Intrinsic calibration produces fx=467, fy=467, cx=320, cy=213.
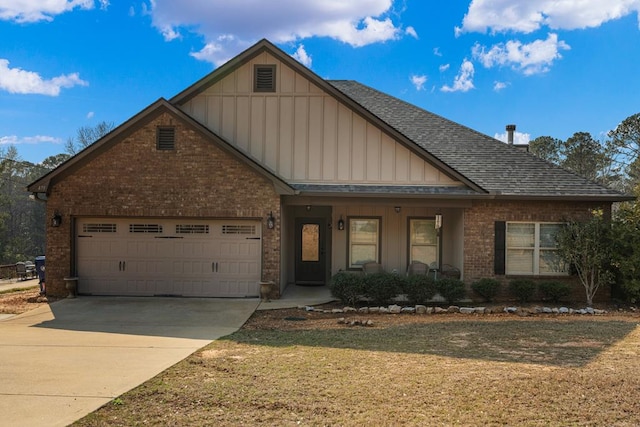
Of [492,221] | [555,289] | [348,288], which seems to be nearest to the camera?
[348,288]

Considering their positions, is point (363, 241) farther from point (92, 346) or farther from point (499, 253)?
point (92, 346)

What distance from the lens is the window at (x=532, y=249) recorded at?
12680mm

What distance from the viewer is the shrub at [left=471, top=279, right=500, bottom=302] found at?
475 inches

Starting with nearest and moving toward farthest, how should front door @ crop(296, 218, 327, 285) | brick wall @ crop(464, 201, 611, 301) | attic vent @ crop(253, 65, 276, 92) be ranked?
brick wall @ crop(464, 201, 611, 301) < attic vent @ crop(253, 65, 276, 92) < front door @ crop(296, 218, 327, 285)

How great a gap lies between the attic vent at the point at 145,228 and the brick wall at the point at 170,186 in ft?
1.34

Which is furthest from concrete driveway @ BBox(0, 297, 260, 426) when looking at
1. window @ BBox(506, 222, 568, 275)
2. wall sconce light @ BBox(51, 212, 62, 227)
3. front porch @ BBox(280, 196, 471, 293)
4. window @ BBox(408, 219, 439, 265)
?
window @ BBox(506, 222, 568, 275)

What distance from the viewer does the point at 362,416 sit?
4.46m

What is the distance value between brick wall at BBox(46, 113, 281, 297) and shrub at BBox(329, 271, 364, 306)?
164 centimetres

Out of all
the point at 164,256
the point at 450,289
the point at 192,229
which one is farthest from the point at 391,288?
the point at 164,256

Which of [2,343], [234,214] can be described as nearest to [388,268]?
[234,214]

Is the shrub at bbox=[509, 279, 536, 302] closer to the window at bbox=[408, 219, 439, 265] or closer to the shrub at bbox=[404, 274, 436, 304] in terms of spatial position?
the shrub at bbox=[404, 274, 436, 304]

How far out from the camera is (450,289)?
38.0 feet

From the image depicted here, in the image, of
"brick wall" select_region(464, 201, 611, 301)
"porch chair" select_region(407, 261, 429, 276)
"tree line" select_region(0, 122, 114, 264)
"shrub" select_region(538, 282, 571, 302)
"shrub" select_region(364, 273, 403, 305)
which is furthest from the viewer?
"tree line" select_region(0, 122, 114, 264)

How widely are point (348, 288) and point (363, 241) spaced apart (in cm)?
333
